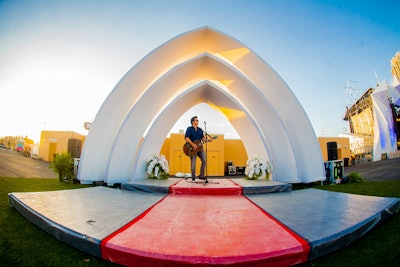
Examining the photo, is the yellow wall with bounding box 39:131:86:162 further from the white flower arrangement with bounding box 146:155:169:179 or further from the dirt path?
the white flower arrangement with bounding box 146:155:169:179

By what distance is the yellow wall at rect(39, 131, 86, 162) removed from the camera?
64.3 ft

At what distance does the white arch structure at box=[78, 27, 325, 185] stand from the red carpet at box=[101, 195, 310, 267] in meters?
4.62

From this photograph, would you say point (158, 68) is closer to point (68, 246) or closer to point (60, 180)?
point (60, 180)

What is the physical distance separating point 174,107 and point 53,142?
64.7 feet

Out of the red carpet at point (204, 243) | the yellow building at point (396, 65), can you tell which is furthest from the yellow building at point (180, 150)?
the yellow building at point (396, 65)

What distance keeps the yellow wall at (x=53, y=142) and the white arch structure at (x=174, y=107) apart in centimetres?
1713

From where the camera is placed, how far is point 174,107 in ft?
25.3

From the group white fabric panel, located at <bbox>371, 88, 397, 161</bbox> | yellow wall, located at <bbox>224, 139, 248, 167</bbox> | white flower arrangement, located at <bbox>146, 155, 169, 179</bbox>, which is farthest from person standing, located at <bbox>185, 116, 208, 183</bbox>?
white fabric panel, located at <bbox>371, 88, 397, 161</bbox>

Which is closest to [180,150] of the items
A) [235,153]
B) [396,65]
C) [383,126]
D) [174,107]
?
[235,153]

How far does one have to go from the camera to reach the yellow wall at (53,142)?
19.6m

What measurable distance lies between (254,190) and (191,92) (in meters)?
4.93

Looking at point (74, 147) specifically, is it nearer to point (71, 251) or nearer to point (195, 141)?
point (195, 141)

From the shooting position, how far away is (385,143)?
24.8 m

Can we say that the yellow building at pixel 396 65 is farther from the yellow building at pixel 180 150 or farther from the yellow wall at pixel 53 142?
the yellow wall at pixel 53 142
